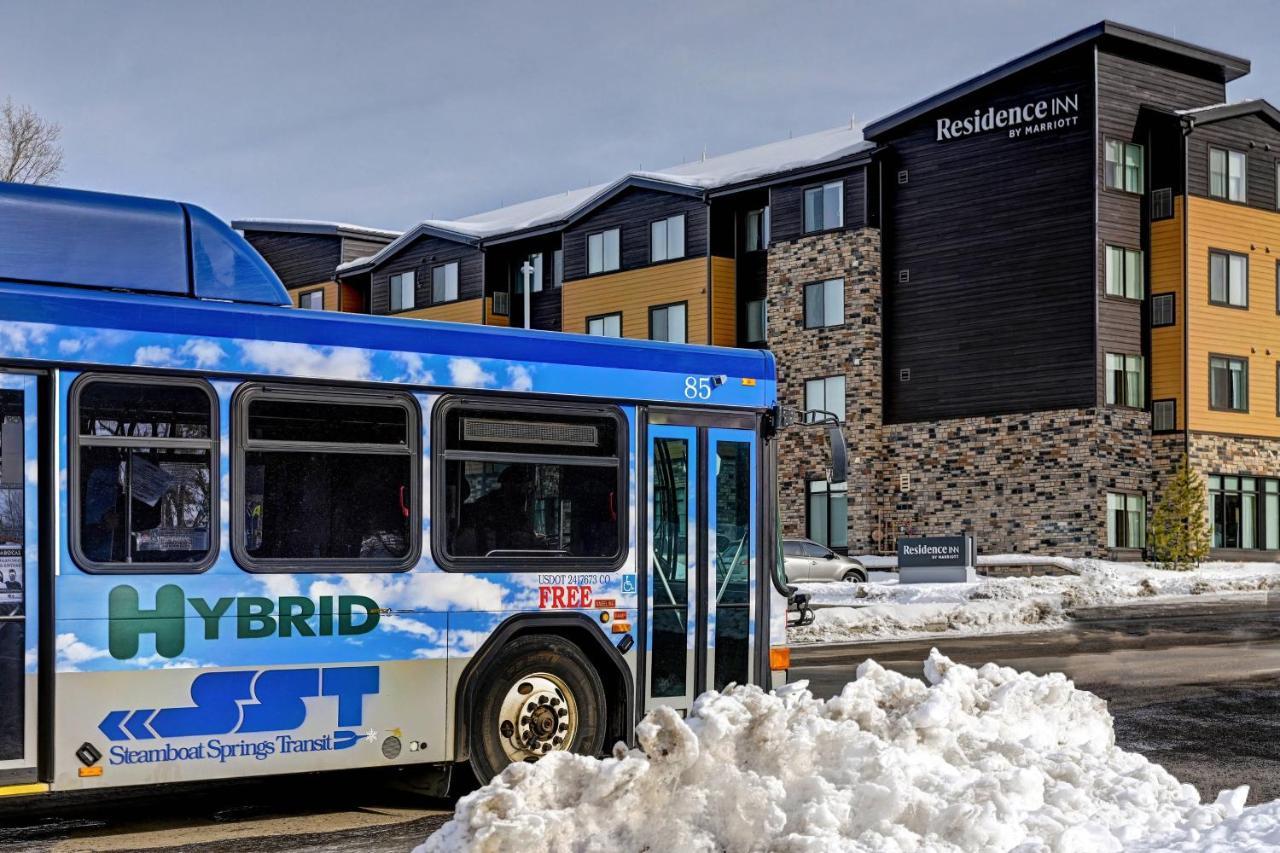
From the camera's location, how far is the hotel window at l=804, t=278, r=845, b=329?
147 ft

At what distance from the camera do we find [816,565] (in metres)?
38.4

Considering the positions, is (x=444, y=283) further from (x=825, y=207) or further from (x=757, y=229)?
(x=825, y=207)

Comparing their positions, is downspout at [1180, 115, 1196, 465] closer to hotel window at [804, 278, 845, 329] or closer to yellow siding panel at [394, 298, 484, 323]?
hotel window at [804, 278, 845, 329]

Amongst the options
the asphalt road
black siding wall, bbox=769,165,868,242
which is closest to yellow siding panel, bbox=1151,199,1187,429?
black siding wall, bbox=769,165,868,242

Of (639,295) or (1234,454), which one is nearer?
(1234,454)

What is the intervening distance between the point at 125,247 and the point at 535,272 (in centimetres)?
4459

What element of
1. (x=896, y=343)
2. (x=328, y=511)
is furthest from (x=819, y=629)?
(x=896, y=343)

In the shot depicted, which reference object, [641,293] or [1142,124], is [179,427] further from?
[641,293]

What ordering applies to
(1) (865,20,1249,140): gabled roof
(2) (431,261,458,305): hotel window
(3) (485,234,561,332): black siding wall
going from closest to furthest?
(1) (865,20,1249,140): gabled roof, (3) (485,234,561,332): black siding wall, (2) (431,261,458,305): hotel window

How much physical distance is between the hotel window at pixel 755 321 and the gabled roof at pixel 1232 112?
1312cm

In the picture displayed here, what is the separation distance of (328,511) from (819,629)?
54.2 feet

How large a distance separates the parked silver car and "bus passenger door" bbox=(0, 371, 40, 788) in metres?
29.9

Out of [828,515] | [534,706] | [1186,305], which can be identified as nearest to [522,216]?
[828,515]

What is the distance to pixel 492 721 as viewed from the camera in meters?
9.67
